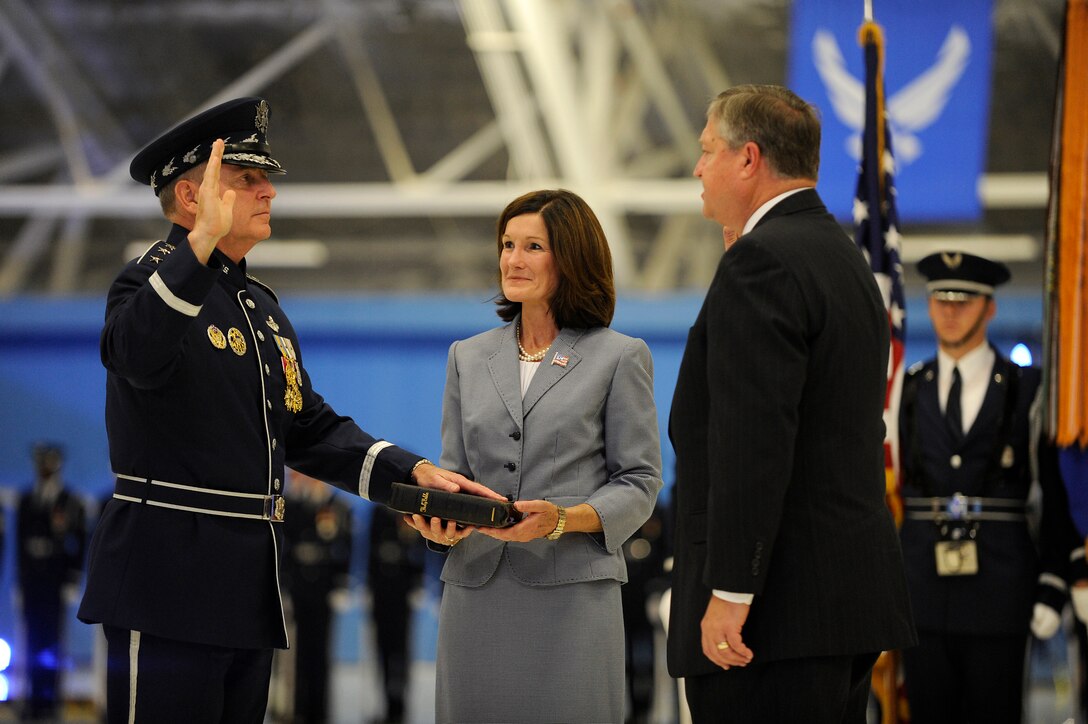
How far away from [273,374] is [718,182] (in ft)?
3.32

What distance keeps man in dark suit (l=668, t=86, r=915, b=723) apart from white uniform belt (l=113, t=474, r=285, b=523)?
85 cm

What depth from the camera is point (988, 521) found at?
403 centimetres

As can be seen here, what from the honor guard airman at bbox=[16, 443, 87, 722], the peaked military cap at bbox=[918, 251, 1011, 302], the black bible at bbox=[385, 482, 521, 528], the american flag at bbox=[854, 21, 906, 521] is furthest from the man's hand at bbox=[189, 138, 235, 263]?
the honor guard airman at bbox=[16, 443, 87, 722]

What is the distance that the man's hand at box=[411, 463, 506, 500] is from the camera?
266 centimetres

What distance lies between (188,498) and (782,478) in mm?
1119

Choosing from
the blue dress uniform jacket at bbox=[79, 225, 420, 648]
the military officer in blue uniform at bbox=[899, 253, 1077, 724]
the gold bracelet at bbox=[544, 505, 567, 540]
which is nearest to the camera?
the blue dress uniform jacket at bbox=[79, 225, 420, 648]

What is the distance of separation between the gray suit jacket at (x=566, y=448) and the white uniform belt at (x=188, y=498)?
53 centimetres

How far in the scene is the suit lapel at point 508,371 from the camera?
2775mm

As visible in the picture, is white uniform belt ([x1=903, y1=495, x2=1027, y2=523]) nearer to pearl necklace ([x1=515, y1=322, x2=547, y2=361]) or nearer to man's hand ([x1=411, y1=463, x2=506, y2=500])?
pearl necklace ([x1=515, y1=322, x2=547, y2=361])

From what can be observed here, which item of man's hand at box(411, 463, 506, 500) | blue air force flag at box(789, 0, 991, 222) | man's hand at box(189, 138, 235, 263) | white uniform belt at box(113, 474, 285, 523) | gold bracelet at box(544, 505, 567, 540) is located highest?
blue air force flag at box(789, 0, 991, 222)

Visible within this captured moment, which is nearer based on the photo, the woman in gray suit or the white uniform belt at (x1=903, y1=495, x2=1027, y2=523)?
the woman in gray suit

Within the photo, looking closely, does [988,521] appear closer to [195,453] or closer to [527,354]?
[527,354]

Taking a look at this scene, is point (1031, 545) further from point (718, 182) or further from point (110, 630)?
point (110, 630)

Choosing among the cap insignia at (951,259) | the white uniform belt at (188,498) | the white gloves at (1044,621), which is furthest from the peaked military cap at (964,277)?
the white uniform belt at (188,498)
